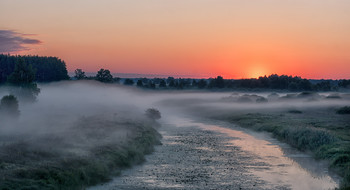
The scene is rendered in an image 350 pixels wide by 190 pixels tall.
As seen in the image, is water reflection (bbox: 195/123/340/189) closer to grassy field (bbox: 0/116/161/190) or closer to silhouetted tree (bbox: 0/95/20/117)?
grassy field (bbox: 0/116/161/190)

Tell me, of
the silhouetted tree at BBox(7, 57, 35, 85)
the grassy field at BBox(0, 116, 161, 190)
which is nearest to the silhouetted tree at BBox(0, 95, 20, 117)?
the silhouetted tree at BBox(7, 57, 35, 85)

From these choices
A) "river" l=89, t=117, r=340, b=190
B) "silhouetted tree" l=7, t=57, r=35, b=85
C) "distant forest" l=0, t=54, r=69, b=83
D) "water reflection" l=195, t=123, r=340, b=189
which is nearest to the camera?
"river" l=89, t=117, r=340, b=190

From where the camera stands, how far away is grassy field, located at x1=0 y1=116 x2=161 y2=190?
2173 cm

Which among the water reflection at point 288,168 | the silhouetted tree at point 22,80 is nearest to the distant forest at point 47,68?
the silhouetted tree at point 22,80

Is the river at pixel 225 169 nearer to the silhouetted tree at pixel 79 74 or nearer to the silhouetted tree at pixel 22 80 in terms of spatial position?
the silhouetted tree at pixel 22 80

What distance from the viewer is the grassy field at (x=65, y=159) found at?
2173 cm

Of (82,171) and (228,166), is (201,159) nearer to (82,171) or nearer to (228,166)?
(228,166)

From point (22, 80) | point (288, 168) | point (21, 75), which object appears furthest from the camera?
point (22, 80)

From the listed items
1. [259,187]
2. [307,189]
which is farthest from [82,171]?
[307,189]

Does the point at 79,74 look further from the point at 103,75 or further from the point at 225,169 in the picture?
the point at 225,169

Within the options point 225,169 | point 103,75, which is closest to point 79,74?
point 103,75

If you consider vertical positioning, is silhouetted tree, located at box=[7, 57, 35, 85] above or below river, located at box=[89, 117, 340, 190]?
above

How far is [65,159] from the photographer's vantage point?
1034 inches

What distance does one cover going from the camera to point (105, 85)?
172 metres
